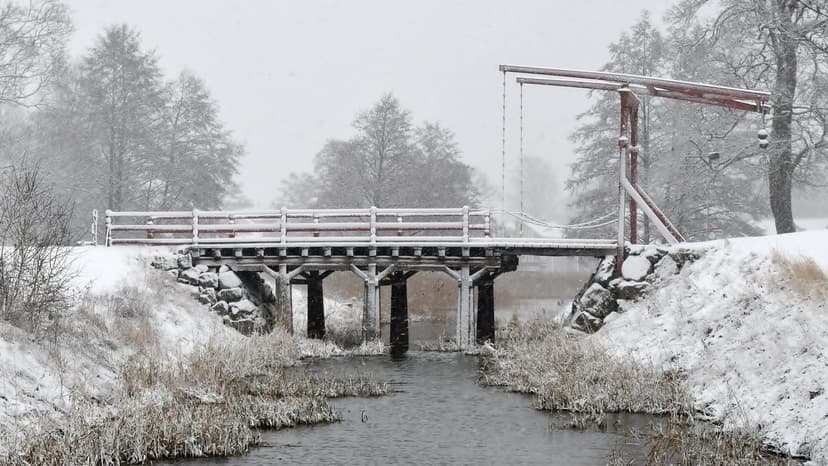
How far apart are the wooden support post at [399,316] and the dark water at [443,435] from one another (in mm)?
7013

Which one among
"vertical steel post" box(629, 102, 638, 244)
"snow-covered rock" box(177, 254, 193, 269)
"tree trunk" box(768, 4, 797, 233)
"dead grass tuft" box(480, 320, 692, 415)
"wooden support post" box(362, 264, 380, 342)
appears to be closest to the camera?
"dead grass tuft" box(480, 320, 692, 415)

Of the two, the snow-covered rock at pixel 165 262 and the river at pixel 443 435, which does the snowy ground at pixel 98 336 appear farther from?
the river at pixel 443 435

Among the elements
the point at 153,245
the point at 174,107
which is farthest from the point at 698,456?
the point at 174,107

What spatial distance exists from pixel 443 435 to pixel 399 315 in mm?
12141

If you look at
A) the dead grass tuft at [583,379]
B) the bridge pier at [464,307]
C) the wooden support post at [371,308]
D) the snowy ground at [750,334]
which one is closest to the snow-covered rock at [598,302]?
the snowy ground at [750,334]

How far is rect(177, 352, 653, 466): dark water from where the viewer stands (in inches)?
498

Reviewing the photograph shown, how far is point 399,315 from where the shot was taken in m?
26.2

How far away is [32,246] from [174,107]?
23.1 m

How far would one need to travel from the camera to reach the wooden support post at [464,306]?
2461 cm

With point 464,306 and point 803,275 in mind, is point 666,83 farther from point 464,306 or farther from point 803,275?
point 803,275

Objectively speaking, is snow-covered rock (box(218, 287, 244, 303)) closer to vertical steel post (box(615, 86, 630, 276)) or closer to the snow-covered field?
the snow-covered field

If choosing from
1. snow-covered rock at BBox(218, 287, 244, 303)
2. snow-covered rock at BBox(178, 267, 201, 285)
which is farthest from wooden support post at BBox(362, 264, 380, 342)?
snow-covered rock at BBox(178, 267, 201, 285)

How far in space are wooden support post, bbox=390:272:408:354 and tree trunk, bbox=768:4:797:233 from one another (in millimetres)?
10635

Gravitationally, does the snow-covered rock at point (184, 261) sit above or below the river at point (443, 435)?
above
